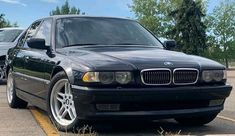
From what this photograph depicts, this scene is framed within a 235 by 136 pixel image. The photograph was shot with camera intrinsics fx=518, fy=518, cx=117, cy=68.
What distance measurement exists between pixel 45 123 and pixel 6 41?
8180 mm

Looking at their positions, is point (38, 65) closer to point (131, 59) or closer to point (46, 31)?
point (46, 31)

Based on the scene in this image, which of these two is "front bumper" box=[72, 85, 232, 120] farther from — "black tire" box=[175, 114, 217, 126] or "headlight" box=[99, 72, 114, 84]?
"black tire" box=[175, 114, 217, 126]

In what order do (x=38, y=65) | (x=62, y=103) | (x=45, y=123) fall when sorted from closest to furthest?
1. (x=62, y=103)
2. (x=45, y=123)
3. (x=38, y=65)

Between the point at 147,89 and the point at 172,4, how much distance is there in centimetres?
6743

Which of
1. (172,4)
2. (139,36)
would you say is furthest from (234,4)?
(139,36)

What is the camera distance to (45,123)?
22.6 ft

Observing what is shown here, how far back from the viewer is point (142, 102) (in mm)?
5695

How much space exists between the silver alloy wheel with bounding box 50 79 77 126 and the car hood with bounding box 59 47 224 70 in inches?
15.0

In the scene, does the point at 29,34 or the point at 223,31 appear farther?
the point at 223,31

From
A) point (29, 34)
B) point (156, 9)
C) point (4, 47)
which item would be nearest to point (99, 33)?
point (29, 34)

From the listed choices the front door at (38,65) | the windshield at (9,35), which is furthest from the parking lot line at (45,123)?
the windshield at (9,35)

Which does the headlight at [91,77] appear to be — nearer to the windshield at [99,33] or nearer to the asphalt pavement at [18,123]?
the asphalt pavement at [18,123]

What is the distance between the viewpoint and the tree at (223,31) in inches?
2751

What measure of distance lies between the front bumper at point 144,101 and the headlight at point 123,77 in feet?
0.33
